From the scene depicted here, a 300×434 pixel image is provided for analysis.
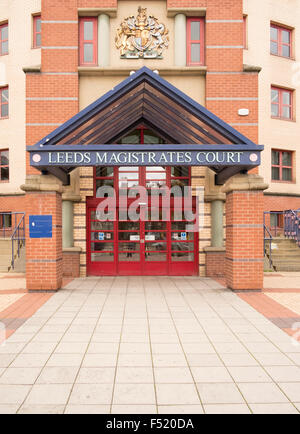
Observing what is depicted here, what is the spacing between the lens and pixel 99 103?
24.6ft

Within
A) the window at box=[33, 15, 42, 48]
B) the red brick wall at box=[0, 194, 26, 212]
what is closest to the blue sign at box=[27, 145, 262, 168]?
the red brick wall at box=[0, 194, 26, 212]

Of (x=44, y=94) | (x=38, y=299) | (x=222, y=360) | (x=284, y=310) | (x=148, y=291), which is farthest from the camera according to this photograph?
(x=44, y=94)

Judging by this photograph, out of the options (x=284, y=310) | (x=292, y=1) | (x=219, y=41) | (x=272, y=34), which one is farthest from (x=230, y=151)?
(x=292, y=1)

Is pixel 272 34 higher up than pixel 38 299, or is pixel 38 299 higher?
pixel 272 34

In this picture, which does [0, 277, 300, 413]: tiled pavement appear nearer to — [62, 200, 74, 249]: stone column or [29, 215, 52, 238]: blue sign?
[29, 215, 52, 238]: blue sign

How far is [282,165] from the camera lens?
16938 millimetres

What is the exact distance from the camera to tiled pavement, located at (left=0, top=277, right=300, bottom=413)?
319 centimetres

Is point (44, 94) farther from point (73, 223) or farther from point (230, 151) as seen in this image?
point (230, 151)

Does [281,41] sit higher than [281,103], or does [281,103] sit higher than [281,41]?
[281,41]

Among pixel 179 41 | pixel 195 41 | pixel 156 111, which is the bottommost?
pixel 156 111

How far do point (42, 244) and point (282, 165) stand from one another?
44.1 feet

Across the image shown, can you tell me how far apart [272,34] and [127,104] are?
12.5 meters

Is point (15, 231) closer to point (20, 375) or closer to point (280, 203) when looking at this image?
point (20, 375)

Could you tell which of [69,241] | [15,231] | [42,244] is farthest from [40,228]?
[15,231]
